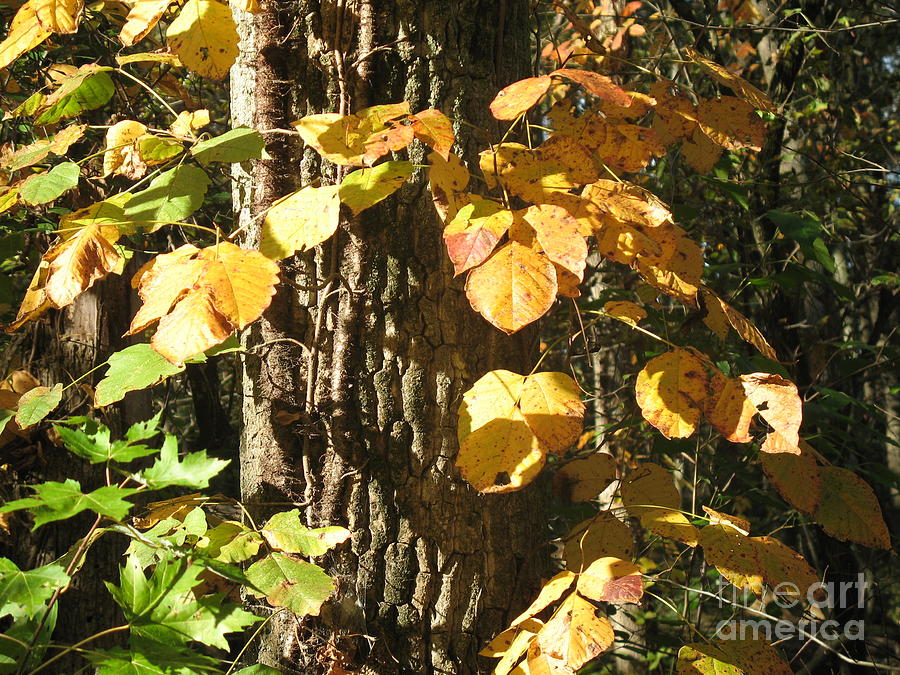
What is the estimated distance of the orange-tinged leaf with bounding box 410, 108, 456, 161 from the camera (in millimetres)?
945

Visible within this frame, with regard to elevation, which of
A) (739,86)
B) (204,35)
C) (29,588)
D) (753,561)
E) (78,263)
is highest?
(204,35)

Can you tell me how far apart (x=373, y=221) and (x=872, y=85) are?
15.5 feet

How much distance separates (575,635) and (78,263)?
965 mm

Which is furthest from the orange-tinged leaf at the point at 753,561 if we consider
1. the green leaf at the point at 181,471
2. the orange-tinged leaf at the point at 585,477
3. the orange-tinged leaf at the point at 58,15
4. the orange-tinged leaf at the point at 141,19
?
the orange-tinged leaf at the point at 58,15

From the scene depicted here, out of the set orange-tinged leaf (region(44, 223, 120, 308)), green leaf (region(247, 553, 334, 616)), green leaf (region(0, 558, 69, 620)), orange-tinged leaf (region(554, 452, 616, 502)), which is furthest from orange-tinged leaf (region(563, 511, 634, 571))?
orange-tinged leaf (region(44, 223, 120, 308))

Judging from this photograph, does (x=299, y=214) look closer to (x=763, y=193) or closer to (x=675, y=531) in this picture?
(x=675, y=531)

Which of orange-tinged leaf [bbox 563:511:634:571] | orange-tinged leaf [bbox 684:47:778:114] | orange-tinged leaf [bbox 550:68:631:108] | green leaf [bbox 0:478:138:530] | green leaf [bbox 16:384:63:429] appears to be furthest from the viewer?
green leaf [bbox 16:384:63:429]

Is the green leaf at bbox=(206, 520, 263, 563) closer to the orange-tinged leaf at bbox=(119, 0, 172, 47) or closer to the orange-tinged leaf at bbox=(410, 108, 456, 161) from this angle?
the orange-tinged leaf at bbox=(410, 108, 456, 161)

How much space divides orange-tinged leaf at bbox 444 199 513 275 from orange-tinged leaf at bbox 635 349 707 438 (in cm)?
37

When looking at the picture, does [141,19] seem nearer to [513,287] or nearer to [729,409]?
[513,287]

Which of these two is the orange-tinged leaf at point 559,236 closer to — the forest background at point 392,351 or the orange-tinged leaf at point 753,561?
the forest background at point 392,351

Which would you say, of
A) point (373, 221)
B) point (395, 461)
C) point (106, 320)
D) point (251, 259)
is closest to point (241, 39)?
point (373, 221)

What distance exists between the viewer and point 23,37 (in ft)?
3.91

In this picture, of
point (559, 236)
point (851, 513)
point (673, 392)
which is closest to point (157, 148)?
point (559, 236)
